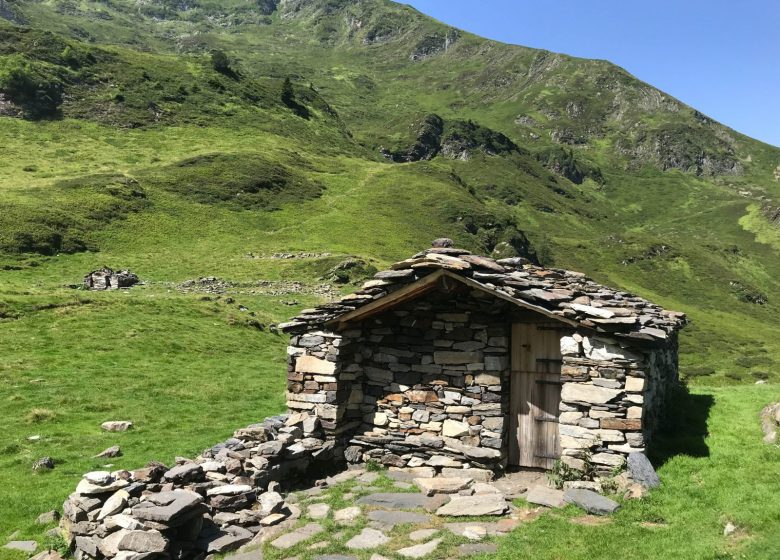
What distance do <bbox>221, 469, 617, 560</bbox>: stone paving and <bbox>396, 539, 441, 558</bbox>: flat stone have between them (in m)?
0.01

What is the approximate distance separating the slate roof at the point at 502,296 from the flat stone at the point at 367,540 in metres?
5.22

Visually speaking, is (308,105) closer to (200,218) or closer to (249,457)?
(200,218)

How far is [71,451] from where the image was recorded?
13625 mm

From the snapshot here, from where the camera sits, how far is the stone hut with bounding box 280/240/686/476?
1102 cm

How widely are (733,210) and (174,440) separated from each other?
20827 cm

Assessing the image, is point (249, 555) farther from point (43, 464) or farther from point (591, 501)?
point (43, 464)

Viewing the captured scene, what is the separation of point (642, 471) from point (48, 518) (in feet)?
35.8

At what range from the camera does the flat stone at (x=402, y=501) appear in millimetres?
10156

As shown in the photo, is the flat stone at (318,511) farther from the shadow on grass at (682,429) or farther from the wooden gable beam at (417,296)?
the shadow on grass at (682,429)

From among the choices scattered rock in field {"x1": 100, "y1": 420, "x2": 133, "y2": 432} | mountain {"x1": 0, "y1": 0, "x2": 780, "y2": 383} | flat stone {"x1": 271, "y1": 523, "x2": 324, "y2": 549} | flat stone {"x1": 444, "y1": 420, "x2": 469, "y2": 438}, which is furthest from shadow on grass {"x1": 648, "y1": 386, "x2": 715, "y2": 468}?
mountain {"x1": 0, "y1": 0, "x2": 780, "y2": 383}

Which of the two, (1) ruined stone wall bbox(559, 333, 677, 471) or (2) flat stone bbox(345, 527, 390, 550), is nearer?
(2) flat stone bbox(345, 527, 390, 550)

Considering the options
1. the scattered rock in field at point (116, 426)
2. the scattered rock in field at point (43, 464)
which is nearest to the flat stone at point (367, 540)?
the scattered rock in field at point (43, 464)

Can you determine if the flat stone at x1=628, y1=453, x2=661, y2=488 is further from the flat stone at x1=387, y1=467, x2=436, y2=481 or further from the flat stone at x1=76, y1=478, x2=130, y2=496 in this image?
the flat stone at x1=76, y1=478, x2=130, y2=496

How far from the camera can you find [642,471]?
1004 centimetres
